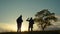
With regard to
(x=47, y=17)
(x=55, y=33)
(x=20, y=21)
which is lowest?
(x=55, y=33)

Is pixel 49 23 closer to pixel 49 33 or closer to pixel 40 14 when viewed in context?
pixel 40 14

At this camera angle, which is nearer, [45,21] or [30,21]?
[30,21]

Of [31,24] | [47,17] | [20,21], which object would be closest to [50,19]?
[47,17]

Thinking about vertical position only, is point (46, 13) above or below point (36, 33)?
above

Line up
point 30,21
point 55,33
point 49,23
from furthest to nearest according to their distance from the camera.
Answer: point 49,23
point 30,21
point 55,33

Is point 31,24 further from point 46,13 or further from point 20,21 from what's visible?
point 46,13

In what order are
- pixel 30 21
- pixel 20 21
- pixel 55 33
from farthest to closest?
pixel 30 21 → pixel 20 21 → pixel 55 33

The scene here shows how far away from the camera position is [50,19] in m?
42.7

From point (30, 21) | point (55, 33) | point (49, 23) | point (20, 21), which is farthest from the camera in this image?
point (49, 23)

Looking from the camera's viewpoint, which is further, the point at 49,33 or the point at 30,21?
the point at 30,21

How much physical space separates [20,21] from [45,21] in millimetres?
23143

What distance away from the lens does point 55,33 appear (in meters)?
17.8

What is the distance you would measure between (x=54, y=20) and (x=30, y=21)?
22.3 metres

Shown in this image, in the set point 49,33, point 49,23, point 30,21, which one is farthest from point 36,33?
point 49,23
